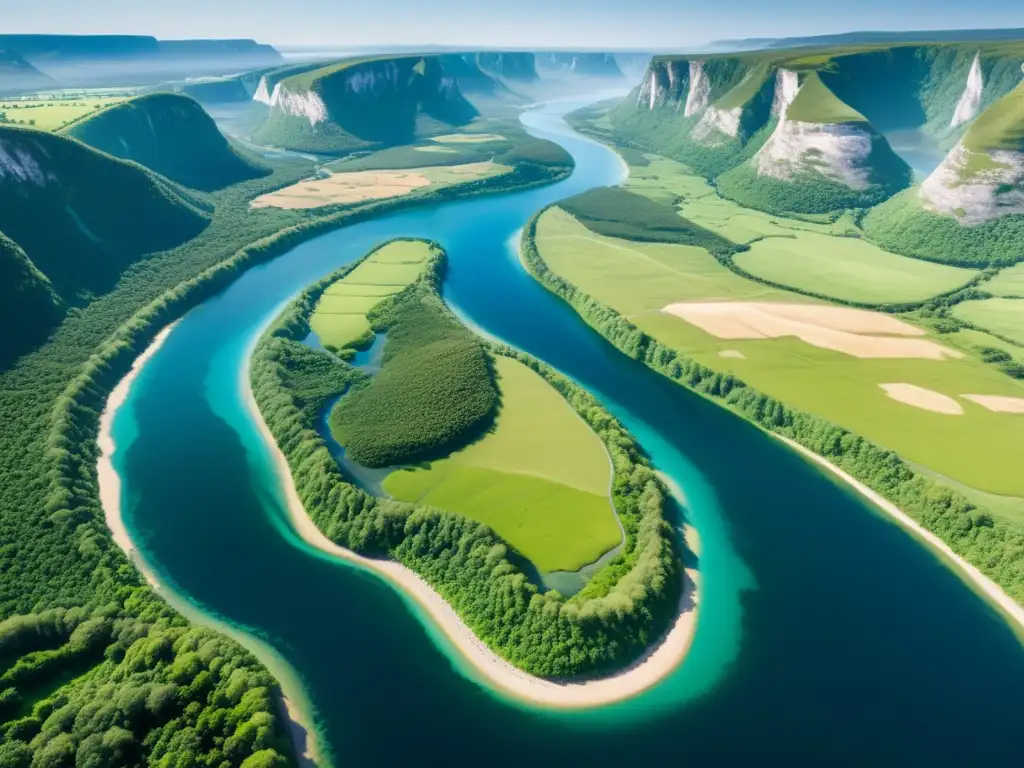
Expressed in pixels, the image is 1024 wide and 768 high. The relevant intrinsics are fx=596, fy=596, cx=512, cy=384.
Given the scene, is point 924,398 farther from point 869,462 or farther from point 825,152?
point 825,152

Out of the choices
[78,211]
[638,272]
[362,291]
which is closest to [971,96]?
[638,272]

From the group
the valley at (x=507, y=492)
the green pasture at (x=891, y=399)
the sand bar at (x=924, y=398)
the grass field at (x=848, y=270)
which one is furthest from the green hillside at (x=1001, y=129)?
the sand bar at (x=924, y=398)

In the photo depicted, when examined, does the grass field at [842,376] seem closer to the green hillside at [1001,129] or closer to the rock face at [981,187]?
the rock face at [981,187]

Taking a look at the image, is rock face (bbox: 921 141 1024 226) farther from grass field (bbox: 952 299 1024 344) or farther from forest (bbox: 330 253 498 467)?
forest (bbox: 330 253 498 467)

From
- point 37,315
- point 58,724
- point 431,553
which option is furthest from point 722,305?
point 37,315

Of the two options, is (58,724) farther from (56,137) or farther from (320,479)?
(56,137)

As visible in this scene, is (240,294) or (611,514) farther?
(240,294)

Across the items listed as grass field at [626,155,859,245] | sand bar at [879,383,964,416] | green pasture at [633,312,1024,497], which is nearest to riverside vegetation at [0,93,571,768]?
green pasture at [633,312,1024,497]
